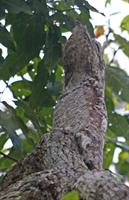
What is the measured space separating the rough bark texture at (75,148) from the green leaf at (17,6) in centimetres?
13

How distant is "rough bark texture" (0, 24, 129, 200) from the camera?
0.66 meters

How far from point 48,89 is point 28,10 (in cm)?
26

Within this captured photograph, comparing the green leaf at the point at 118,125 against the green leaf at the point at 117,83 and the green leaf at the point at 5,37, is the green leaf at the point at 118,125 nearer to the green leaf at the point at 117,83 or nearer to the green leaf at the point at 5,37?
the green leaf at the point at 117,83

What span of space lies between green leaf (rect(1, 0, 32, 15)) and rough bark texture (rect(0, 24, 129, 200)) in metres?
0.13

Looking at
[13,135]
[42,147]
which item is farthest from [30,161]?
[13,135]

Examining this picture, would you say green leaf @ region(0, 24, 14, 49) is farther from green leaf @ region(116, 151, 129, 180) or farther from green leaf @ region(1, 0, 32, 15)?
green leaf @ region(116, 151, 129, 180)

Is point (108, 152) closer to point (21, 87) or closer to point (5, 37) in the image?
point (21, 87)

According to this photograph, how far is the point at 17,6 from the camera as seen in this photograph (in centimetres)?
123

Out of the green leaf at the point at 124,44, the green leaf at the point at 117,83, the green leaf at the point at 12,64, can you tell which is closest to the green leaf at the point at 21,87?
the green leaf at the point at 12,64

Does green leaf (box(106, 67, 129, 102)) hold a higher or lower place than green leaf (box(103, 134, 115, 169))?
higher

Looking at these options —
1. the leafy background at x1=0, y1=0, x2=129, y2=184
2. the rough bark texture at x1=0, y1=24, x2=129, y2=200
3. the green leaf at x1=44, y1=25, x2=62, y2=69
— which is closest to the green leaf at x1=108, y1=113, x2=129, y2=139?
the leafy background at x1=0, y1=0, x2=129, y2=184

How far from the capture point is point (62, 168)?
29.8 inches

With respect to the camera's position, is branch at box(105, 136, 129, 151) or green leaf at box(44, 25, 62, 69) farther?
branch at box(105, 136, 129, 151)

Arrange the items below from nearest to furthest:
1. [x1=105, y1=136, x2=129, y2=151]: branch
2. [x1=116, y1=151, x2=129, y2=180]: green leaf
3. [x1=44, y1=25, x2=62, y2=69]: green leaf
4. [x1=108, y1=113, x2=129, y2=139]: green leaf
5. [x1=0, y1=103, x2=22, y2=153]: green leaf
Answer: [x1=0, y1=103, x2=22, y2=153]: green leaf → [x1=44, y1=25, x2=62, y2=69]: green leaf → [x1=108, y1=113, x2=129, y2=139]: green leaf → [x1=105, y1=136, x2=129, y2=151]: branch → [x1=116, y1=151, x2=129, y2=180]: green leaf
